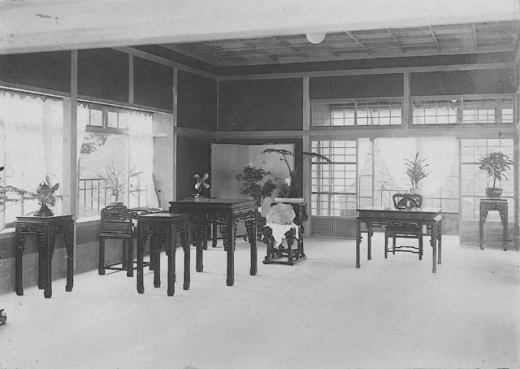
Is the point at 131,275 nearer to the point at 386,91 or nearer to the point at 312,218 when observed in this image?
the point at 312,218

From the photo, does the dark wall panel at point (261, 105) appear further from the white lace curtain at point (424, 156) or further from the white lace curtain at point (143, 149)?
the white lace curtain at point (143, 149)

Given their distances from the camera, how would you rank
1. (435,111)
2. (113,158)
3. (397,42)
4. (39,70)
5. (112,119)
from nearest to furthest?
(39,70)
(112,119)
(113,158)
(397,42)
(435,111)

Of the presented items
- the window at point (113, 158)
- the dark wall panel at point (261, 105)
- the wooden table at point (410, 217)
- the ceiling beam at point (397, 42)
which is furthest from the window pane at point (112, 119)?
the ceiling beam at point (397, 42)

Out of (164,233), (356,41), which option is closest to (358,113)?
(356,41)

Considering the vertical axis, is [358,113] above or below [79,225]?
above

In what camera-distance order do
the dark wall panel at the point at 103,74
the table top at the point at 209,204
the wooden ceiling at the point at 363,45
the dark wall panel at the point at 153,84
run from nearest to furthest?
the table top at the point at 209,204 → the dark wall panel at the point at 103,74 → the dark wall panel at the point at 153,84 → the wooden ceiling at the point at 363,45

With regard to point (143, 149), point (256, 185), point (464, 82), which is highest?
point (464, 82)

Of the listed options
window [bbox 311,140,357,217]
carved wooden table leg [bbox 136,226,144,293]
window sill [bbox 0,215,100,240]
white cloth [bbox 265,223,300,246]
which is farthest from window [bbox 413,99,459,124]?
carved wooden table leg [bbox 136,226,144,293]

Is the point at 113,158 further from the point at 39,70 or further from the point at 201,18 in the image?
the point at 201,18

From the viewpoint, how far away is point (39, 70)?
6.06 metres

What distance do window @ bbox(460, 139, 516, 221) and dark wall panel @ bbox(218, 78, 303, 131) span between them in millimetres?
2905

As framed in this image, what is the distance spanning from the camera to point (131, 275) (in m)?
6.43

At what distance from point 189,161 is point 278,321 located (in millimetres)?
5123

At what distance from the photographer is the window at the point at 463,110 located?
9.09 metres
